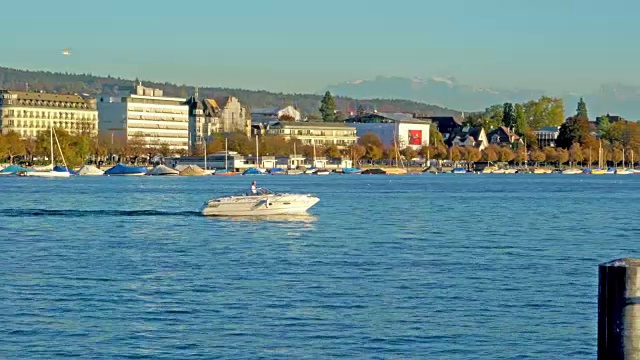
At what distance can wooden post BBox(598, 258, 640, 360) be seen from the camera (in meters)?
13.8

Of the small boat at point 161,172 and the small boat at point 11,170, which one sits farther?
the small boat at point 161,172

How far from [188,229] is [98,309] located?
27127mm

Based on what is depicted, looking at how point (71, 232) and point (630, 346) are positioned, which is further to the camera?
point (71, 232)

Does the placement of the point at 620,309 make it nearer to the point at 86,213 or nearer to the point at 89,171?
the point at 86,213

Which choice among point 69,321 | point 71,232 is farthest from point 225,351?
point 71,232

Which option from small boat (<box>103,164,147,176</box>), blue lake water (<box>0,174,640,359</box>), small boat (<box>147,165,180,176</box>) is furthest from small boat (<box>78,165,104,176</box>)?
blue lake water (<box>0,174,640,359</box>)

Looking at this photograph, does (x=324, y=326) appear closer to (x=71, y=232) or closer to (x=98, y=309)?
(x=98, y=309)

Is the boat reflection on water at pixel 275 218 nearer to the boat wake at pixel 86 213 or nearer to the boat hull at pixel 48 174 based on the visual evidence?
the boat wake at pixel 86 213

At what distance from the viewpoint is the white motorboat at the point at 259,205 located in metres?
61.9

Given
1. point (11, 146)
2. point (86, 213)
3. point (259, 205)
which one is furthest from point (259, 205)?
point (11, 146)

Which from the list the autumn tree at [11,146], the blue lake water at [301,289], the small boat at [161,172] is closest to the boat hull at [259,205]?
the blue lake water at [301,289]

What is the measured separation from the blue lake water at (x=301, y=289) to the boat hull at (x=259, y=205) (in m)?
1.83

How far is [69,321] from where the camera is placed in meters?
26.3

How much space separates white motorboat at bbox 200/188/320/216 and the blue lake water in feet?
6.04
